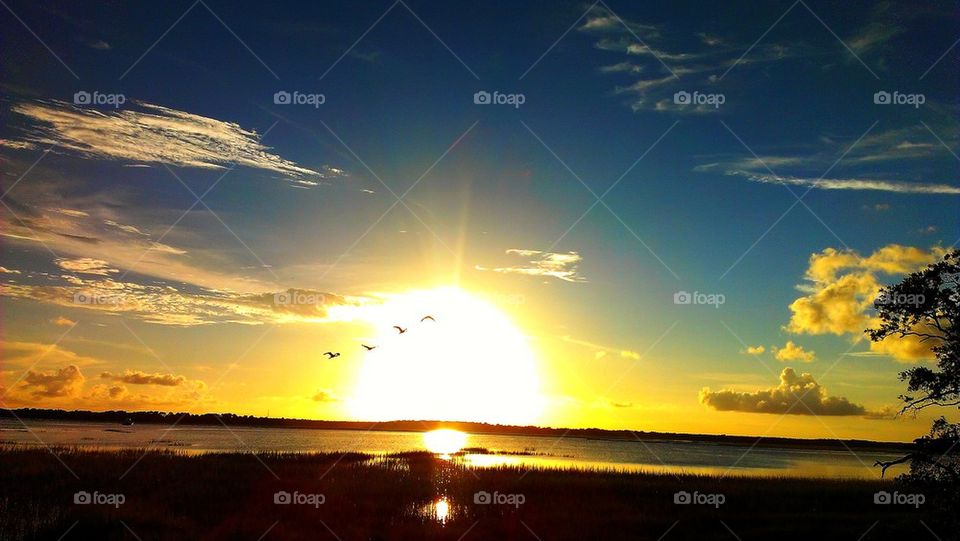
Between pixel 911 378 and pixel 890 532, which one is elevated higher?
pixel 911 378

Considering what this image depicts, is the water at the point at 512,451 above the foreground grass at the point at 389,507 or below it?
above

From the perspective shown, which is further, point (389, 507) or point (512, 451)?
point (512, 451)

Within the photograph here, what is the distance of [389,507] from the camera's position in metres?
30.4

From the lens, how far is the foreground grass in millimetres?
25188

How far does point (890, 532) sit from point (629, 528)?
36.5 feet

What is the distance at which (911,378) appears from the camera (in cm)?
2302

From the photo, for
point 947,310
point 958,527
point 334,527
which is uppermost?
point 947,310

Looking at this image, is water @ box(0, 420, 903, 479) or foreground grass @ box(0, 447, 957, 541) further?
water @ box(0, 420, 903, 479)

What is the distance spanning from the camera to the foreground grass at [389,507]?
992 inches

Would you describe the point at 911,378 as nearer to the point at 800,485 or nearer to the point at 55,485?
the point at 800,485

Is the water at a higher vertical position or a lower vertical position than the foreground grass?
higher

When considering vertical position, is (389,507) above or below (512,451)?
below

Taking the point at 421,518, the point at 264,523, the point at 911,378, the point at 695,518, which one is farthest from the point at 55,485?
the point at 911,378

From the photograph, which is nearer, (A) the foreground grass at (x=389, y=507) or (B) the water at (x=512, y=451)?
(A) the foreground grass at (x=389, y=507)
